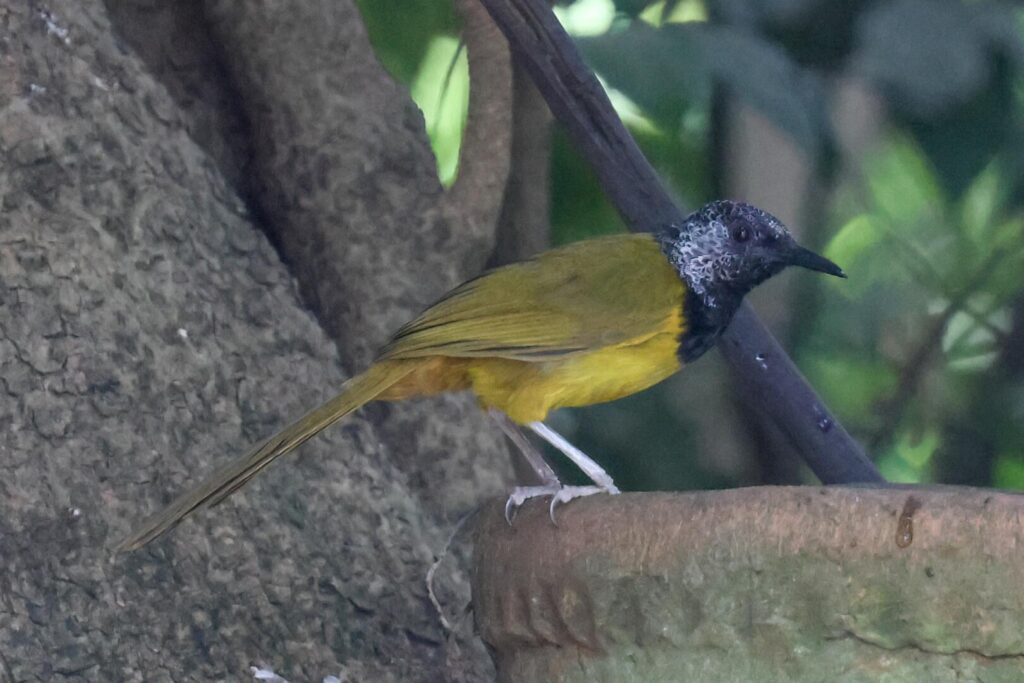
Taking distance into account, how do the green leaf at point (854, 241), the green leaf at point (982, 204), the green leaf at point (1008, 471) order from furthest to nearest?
the green leaf at point (854, 241) → the green leaf at point (1008, 471) → the green leaf at point (982, 204)

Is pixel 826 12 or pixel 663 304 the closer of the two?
pixel 663 304

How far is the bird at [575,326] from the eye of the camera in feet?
10.4

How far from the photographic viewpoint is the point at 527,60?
342 centimetres

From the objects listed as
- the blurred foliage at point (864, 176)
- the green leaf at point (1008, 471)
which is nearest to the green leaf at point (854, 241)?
the blurred foliage at point (864, 176)

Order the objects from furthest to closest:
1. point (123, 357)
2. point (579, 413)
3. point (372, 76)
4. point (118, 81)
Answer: point (579, 413) → point (372, 76) → point (118, 81) → point (123, 357)

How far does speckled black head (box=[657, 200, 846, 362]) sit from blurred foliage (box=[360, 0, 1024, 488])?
24cm

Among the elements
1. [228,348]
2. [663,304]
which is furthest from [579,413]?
[228,348]

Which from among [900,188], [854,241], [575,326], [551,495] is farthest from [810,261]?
[900,188]

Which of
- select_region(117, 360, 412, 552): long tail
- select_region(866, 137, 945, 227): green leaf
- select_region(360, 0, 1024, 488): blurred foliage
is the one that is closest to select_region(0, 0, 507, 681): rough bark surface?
select_region(117, 360, 412, 552): long tail

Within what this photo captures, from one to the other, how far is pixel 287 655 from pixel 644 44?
5.03 feet

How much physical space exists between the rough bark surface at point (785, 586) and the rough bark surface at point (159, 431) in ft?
2.31

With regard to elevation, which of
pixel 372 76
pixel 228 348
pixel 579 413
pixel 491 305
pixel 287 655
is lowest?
pixel 579 413

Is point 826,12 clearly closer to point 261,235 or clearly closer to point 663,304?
point 663,304

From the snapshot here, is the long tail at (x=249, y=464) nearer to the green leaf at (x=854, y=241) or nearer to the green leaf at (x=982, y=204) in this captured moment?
the green leaf at (x=982, y=204)
